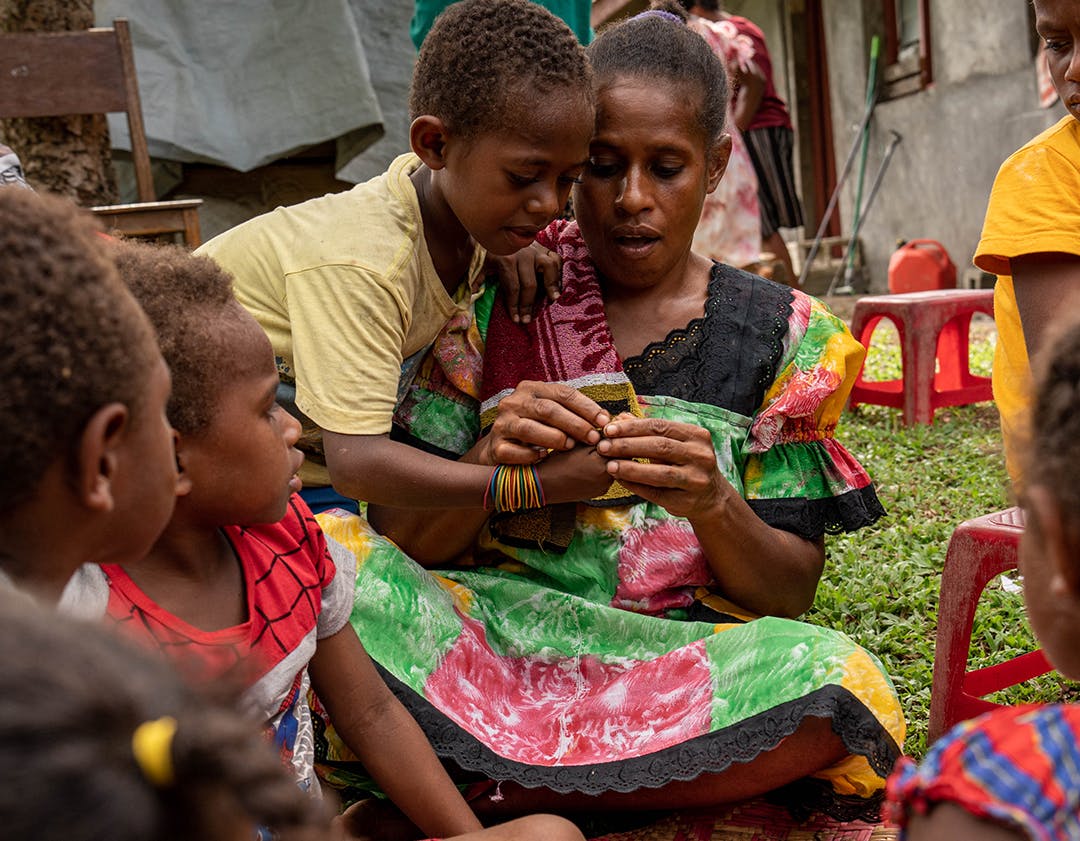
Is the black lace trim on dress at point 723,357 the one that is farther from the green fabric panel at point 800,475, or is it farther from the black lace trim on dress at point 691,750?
the black lace trim on dress at point 691,750

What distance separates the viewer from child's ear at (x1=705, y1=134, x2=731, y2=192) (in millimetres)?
2447

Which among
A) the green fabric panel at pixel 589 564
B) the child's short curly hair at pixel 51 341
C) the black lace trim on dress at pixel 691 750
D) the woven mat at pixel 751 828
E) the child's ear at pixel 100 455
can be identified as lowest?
the woven mat at pixel 751 828

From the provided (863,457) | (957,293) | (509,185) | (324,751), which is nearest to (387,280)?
(509,185)

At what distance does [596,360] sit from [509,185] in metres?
0.40

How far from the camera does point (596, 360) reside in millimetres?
2373

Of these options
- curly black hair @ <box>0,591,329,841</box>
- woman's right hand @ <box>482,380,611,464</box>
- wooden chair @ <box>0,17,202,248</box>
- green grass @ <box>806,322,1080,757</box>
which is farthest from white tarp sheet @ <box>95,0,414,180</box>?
curly black hair @ <box>0,591,329,841</box>

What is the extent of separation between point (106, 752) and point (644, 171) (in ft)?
5.78

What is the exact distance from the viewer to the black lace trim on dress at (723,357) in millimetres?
2359

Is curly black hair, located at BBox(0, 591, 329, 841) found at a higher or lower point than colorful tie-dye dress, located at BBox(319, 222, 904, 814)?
higher

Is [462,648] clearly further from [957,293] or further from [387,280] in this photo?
[957,293]

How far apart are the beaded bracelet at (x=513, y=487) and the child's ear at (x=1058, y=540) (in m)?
1.08

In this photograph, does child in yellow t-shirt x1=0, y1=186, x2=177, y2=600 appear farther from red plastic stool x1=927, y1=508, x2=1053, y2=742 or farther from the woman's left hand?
red plastic stool x1=927, y1=508, x2=1053, y2=742

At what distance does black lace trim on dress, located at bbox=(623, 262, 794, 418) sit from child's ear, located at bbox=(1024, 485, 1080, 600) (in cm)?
Answer: 125

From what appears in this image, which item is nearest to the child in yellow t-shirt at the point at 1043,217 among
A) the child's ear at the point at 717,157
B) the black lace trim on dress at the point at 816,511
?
→ the black lace trim on dress at the point at 816,511
